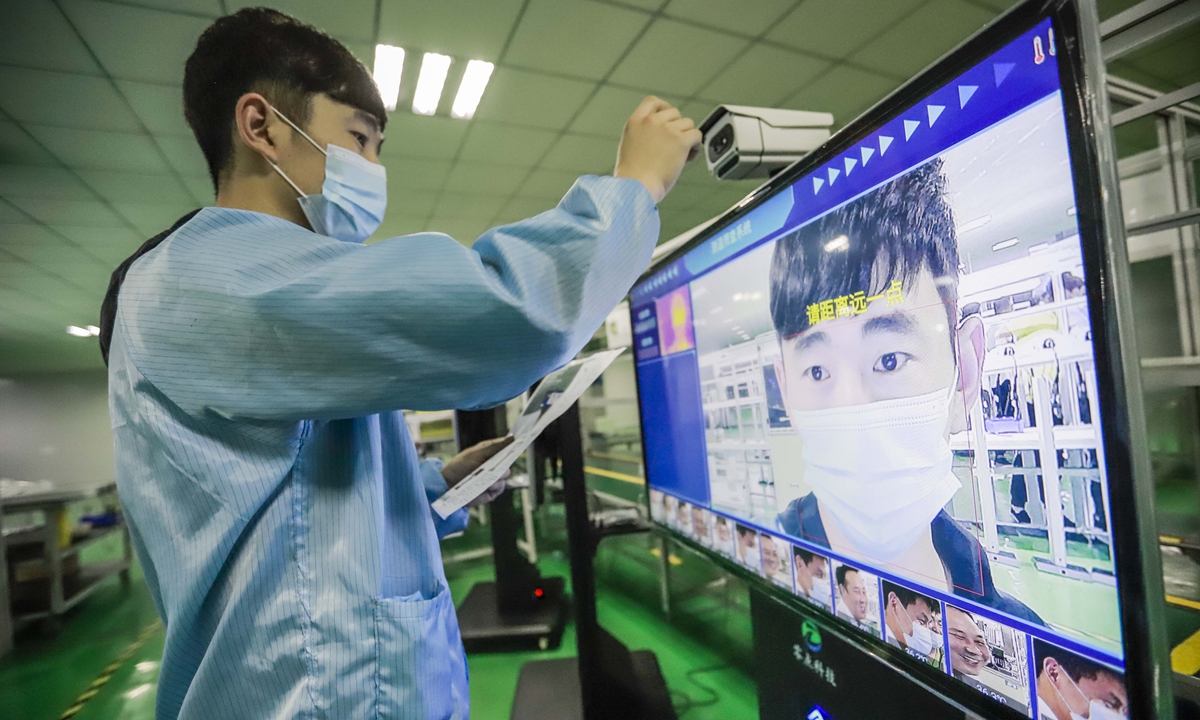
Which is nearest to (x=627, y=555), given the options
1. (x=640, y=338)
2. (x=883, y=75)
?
(x=640, y=338)

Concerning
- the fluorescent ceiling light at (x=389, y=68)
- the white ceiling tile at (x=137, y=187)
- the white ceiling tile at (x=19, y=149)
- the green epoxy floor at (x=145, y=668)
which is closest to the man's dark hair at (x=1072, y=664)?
the green epoxy floor at (x=145, y=668)

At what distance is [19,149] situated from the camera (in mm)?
3020

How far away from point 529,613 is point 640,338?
1.90 metres

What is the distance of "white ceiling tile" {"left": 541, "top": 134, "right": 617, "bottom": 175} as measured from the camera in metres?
3.76

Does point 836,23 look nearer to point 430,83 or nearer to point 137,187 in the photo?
point 430,83

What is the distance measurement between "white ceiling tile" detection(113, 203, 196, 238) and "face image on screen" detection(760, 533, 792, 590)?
16.2ft

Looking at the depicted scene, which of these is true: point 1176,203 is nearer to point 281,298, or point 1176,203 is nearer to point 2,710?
point 281,298

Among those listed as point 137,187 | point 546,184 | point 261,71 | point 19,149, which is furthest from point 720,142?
point 137,187

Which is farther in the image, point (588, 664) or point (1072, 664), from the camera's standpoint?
point (588, 664)

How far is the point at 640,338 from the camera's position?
50.6 inches

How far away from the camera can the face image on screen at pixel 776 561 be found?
80 centimetres

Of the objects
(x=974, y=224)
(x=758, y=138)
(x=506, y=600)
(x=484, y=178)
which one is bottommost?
(x=506, y=600)

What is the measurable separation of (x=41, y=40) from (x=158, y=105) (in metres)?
0.54

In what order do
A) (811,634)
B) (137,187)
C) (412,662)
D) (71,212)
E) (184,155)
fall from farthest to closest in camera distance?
(71,212)
(137,187)
(184,155)
(811,634)
(412,662)
